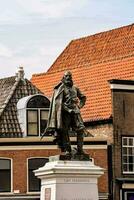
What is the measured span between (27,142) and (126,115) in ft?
16.1

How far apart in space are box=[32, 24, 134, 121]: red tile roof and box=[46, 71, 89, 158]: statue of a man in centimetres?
2037

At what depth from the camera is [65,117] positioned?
2384 centimetres

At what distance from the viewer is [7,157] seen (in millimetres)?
42156

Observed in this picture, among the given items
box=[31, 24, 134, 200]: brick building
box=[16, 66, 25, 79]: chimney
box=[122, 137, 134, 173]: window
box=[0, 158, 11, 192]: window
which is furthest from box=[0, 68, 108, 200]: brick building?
box=[122, 137, 134, 173]: window

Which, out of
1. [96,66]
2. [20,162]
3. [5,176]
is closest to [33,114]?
[20,162]

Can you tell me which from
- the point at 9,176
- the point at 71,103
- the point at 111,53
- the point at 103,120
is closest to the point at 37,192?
the point at 9,176

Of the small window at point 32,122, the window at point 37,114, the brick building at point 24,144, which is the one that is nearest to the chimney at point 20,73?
the brick building at point 24,144

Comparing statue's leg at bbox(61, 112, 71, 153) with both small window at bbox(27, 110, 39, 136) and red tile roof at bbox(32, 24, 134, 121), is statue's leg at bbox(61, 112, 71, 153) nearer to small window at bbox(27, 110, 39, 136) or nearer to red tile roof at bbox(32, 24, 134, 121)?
small window at bbox(27, 110, 39, 136)

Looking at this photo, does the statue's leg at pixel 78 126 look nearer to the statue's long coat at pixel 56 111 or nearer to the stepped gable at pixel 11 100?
the statue's long coat at pixel 56 111

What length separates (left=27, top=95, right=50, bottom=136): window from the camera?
4353cm

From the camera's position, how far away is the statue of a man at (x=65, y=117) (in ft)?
77.9

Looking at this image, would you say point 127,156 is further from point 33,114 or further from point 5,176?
point 5,176

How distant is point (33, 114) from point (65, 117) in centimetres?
2006

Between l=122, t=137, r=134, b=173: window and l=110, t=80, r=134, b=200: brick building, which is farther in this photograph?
l=122, t=137, r=134, b=173: window
